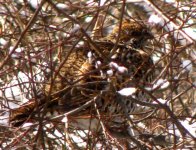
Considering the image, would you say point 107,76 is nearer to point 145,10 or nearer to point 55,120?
point 55,120

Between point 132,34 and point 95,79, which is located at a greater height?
point 132,34

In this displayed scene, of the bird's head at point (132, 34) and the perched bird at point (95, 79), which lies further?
the bird's head at point (132, 34)

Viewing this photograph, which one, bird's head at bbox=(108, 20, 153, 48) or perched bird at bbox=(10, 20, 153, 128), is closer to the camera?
perched bird at bbox=(10, 20, 153, 128)

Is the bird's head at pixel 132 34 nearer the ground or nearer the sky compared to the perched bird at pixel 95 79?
nearer the sky

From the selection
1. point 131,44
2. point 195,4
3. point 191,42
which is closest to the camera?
point 191,42

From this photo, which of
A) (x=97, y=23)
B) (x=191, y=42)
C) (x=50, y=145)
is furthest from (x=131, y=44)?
(x=191, y=42)

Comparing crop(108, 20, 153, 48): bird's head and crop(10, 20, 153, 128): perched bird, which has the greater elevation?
crop(108, 20, 153, 48): bird's head

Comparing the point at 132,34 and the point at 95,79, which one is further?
the point at 132,34

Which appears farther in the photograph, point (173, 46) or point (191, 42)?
point (173, 46)
